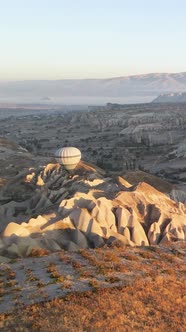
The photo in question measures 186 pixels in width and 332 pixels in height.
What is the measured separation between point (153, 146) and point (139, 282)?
162 m

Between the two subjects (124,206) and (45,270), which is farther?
(124,206)

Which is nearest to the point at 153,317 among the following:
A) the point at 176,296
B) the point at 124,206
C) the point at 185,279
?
the point at 176,296

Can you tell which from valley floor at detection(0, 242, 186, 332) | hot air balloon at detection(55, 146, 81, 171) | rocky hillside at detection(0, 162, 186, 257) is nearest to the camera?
valley floor at detection(0, 242, 186, 332)

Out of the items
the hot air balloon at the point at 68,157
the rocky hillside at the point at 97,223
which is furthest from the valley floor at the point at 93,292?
the hot air balloon at the point at 68,157

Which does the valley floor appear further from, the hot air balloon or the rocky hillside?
the hot air balloon

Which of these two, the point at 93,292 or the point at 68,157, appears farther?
the point at 68,157

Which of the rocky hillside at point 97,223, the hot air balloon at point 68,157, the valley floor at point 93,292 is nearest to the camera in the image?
the valley floor at point 93,292

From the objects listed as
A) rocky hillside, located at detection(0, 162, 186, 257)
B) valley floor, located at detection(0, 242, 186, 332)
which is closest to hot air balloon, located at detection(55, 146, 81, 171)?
rocky hillside, located at detection(0, 162, 186, 257)

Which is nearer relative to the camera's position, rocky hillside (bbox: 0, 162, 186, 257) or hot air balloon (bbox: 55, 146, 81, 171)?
rocky hillside (bbox: 0, 162, 186, 257)

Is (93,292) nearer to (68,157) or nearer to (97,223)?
(97,223)

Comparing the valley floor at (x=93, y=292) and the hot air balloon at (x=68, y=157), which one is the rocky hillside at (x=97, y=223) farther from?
the hot air balloon at (x=68, y=157)

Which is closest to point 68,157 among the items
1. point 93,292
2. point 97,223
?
point 97,223

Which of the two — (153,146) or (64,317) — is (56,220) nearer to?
(64,317)

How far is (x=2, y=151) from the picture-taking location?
14012 cm
